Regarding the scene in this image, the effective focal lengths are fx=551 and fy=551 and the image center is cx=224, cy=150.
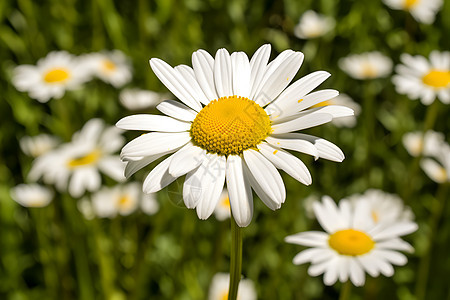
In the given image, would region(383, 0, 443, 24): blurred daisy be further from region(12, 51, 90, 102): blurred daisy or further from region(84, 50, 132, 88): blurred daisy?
region(12, 51, 90, 102): blurred daisy

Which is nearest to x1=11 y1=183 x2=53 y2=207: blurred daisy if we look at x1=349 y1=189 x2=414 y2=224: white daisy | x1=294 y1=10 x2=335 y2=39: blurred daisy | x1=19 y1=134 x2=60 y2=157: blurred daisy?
x1=19 y1=134 x2=60 y2=157: blurred daisy

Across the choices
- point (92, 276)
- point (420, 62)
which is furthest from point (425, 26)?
point (92, 276)

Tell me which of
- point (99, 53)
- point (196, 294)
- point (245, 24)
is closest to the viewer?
point (196, 294)

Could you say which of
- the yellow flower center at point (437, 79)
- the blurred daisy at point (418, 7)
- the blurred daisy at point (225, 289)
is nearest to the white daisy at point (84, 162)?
the blurred daisy at point (225, 289)

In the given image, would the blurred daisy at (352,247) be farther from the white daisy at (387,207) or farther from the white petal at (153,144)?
the white daisy at (387,207)

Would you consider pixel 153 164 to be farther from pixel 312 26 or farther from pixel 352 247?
pixel 312 26

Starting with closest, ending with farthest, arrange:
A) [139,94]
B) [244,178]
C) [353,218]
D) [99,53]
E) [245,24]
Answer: [244,178] < [353,218] < [139,94] < [99,53] < [245,24]

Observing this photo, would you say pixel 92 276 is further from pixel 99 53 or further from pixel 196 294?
pixel 99 53
